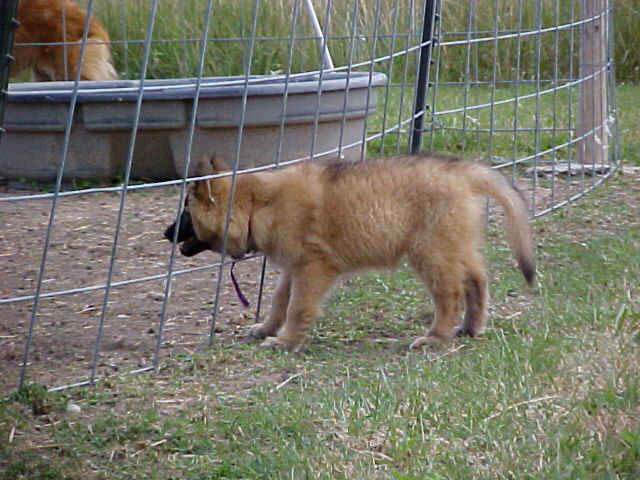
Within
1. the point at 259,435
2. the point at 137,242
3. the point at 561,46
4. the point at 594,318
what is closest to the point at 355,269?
the point at 594,318

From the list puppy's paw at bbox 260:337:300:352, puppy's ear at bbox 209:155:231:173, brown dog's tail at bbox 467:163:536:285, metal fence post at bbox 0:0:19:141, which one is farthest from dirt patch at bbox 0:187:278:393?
metal fence post at bbox 0:0:19:141

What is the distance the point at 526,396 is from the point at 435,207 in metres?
1.04

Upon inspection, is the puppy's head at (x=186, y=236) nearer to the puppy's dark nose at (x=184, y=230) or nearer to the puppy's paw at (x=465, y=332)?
the puppy's dark nose at (x=184, y=230)

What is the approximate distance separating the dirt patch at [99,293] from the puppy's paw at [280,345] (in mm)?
202

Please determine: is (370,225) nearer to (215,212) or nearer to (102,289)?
(215,212)

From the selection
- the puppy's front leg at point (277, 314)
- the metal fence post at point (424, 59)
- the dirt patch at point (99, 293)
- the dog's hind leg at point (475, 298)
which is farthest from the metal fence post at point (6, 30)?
the metal fence post at point (424, 59)

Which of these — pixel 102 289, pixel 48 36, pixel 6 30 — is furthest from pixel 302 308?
pixel 48 36

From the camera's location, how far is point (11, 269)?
→ 523cm

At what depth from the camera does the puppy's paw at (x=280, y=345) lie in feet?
13.4

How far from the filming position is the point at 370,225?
4.13 metres

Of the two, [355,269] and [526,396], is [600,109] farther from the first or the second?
[526,396]

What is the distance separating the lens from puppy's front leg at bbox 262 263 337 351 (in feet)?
13.5

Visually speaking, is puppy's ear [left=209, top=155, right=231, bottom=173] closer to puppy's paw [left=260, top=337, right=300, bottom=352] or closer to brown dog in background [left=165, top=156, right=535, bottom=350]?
brown dog in background [left=165, top=156, right=535, bottom=350]

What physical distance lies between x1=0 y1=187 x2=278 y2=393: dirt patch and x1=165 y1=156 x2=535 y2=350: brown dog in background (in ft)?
1.38
